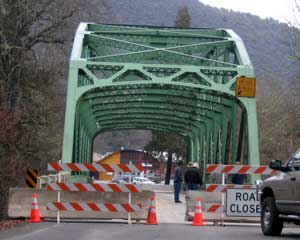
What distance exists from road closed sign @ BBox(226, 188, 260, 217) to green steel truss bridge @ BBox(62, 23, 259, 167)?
24.1 feet

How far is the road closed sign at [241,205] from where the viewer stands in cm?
1742

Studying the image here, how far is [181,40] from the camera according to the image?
32531 millimetres

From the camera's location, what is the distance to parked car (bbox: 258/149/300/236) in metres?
13.0

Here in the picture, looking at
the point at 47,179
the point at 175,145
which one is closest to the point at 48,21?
the point at 47,179

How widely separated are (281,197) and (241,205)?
392 centimetres

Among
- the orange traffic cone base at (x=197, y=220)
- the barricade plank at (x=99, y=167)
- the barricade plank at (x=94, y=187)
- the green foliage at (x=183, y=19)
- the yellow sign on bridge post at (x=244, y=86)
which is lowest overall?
the orange traffic cone base at (x=197, y=220)

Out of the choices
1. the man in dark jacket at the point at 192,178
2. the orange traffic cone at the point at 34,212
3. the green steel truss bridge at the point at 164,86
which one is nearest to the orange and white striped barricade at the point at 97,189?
the orange traffic cone at the point at 34,212

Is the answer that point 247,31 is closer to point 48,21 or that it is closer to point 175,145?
point 175,145

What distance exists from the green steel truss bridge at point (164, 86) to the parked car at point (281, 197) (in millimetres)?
10393

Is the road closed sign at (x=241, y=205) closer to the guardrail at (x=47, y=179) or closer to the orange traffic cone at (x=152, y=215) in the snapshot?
the orange traffic cone at (x=152, y=215)

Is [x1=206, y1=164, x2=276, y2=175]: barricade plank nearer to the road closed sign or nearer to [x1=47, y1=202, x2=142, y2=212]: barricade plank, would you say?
the road closed sign

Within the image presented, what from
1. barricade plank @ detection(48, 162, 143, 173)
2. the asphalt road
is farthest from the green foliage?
the asphalt road

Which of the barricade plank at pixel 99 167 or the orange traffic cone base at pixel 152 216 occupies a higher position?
the barricade plank at pixel 99 167

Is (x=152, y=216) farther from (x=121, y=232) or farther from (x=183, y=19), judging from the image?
(x=183, y=19)
